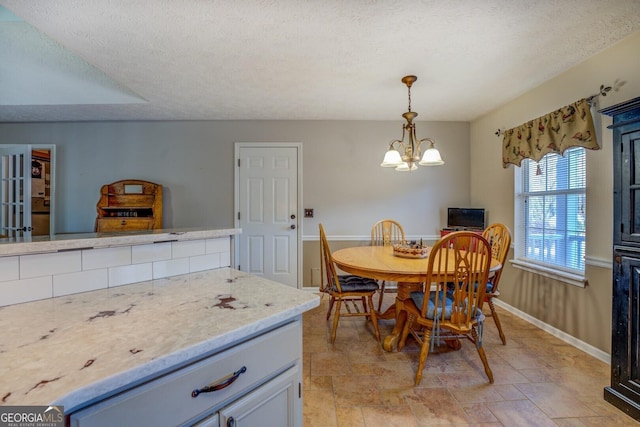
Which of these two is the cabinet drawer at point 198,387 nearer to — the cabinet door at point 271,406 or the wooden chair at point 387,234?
the cabinet door at point 271,406

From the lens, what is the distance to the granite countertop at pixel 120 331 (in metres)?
0.48

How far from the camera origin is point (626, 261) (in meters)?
1.49

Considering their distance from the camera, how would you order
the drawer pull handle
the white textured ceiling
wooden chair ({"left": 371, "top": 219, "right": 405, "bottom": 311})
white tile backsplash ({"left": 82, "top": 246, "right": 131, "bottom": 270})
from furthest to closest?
1. wooden chair ({"left": 371, "top": 219, "right": 405, "bottom": 311})
2. the white textured ceiling
3. white tile backsplash ({"left": 82, "top": 246, "right": 131, "bottom": 270})
4. the drawer pull handle

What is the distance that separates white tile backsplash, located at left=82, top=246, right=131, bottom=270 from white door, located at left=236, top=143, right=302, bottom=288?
2556 mm

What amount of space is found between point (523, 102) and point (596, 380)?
245cm

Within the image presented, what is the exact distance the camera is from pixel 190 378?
0.61m

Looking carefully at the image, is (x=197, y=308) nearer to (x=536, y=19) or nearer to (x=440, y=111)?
(x=536, y=19)

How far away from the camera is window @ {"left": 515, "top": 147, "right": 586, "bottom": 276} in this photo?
7.35ft

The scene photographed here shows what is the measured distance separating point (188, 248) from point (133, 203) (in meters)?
2.84

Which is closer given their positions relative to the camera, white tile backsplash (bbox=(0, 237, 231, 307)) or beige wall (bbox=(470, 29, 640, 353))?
white tile backsplash (bbox=(0, 237, 231, 307))

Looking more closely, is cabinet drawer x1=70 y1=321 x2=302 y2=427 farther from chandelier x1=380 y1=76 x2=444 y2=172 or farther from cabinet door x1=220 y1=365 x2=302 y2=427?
chandelier x1=380 y1=76 x2=444 y2=172

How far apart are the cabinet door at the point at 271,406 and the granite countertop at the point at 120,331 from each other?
0.58 feet

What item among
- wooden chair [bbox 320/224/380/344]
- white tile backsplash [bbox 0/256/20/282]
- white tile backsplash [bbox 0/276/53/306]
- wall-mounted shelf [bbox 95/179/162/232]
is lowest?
wooden chair [bbox 320/224/380/344]

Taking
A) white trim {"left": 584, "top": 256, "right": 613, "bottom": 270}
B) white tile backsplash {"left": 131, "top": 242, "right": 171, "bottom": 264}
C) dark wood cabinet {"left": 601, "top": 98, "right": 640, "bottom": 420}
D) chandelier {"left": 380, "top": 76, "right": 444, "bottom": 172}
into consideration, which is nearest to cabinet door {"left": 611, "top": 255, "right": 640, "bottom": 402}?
dark wood cabinet {"left": 601, "top": 98, "right": 640, "bottom": 420}
